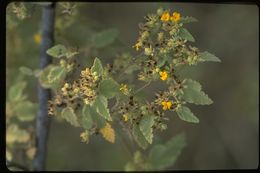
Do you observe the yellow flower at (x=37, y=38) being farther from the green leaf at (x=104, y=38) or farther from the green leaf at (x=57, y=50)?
the green leaf at (x=57, y=50)

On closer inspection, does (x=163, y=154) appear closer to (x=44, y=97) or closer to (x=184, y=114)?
(x=44, y=97)

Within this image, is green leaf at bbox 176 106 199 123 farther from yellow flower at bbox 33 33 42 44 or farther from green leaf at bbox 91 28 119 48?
yellow flower at bbox 33 33 42 44

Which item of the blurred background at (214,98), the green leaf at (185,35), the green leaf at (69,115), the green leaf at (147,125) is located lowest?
the blurred background at (214,98)

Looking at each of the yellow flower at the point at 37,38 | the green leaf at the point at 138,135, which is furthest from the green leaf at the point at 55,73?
the yellow flower at the point at 37,38

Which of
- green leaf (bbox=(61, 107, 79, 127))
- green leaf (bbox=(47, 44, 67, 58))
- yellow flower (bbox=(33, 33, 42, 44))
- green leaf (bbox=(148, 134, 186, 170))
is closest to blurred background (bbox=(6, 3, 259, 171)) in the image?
yellow flower (bbox=(33, 33, 42, 44))

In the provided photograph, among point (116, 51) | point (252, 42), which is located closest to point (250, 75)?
point (252, 42)
